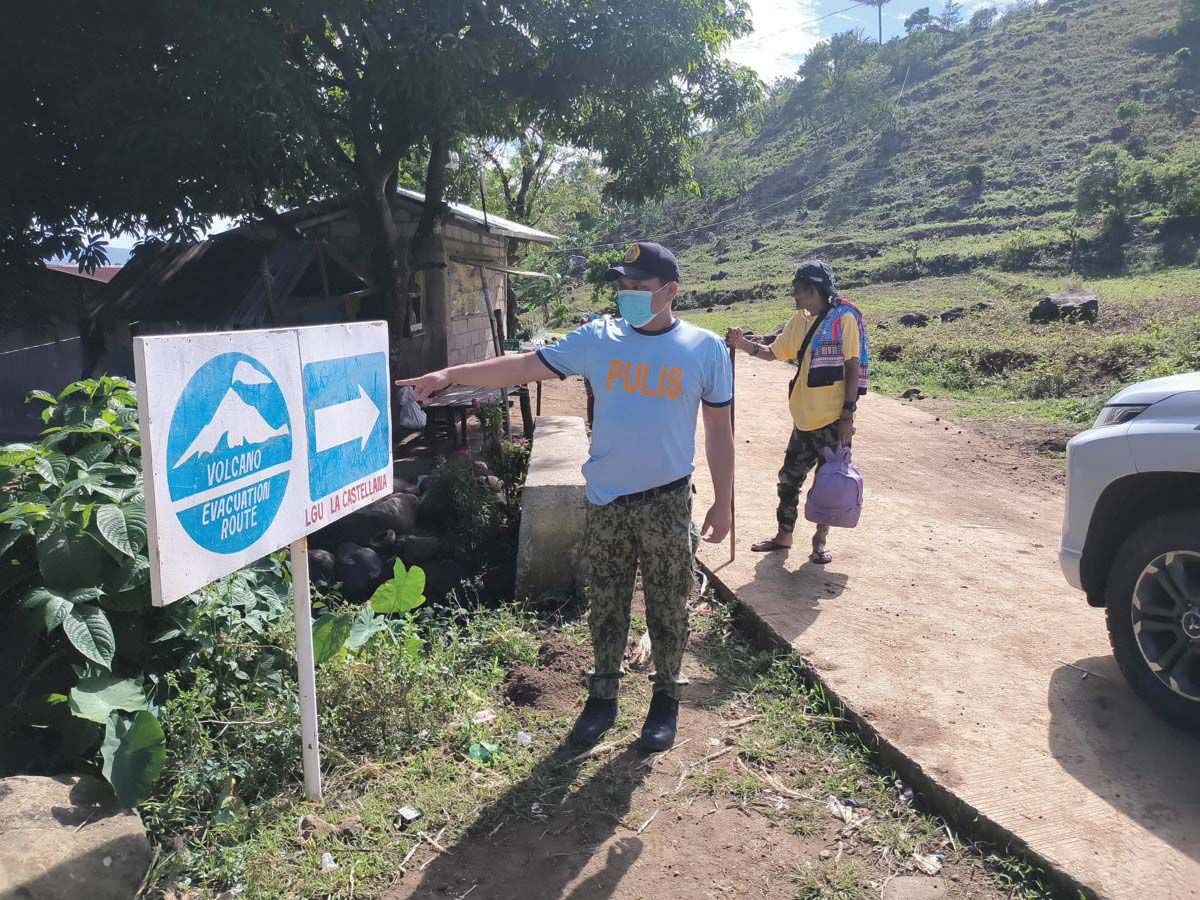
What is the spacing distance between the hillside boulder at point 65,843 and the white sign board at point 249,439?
0.82m

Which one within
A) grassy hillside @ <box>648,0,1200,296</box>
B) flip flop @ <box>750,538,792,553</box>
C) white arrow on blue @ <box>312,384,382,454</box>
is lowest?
flip flop @ <box>750,538,792,553</box>

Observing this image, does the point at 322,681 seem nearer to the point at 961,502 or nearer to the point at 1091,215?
the point at 961,502

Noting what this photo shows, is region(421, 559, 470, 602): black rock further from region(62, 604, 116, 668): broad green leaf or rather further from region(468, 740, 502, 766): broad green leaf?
region(62, 604, 116, 668): broad green leaf

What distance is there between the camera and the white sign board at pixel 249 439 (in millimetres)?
2291

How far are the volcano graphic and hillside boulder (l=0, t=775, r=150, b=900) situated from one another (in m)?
1.17

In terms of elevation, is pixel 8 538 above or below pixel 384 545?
above

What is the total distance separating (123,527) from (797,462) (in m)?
3.76

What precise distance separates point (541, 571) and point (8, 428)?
391 inches

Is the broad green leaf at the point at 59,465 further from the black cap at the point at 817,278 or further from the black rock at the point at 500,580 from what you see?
the black cap at the point at 817,278

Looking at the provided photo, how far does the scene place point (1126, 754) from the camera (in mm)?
3234

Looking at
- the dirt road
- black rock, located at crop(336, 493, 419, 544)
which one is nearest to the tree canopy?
black rock, located at crop(336, 493, 419, 544)

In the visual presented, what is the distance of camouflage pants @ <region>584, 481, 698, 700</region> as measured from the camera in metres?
3.36

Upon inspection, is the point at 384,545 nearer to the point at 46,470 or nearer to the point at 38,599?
the point at 46,470

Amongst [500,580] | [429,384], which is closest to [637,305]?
[429,384]
